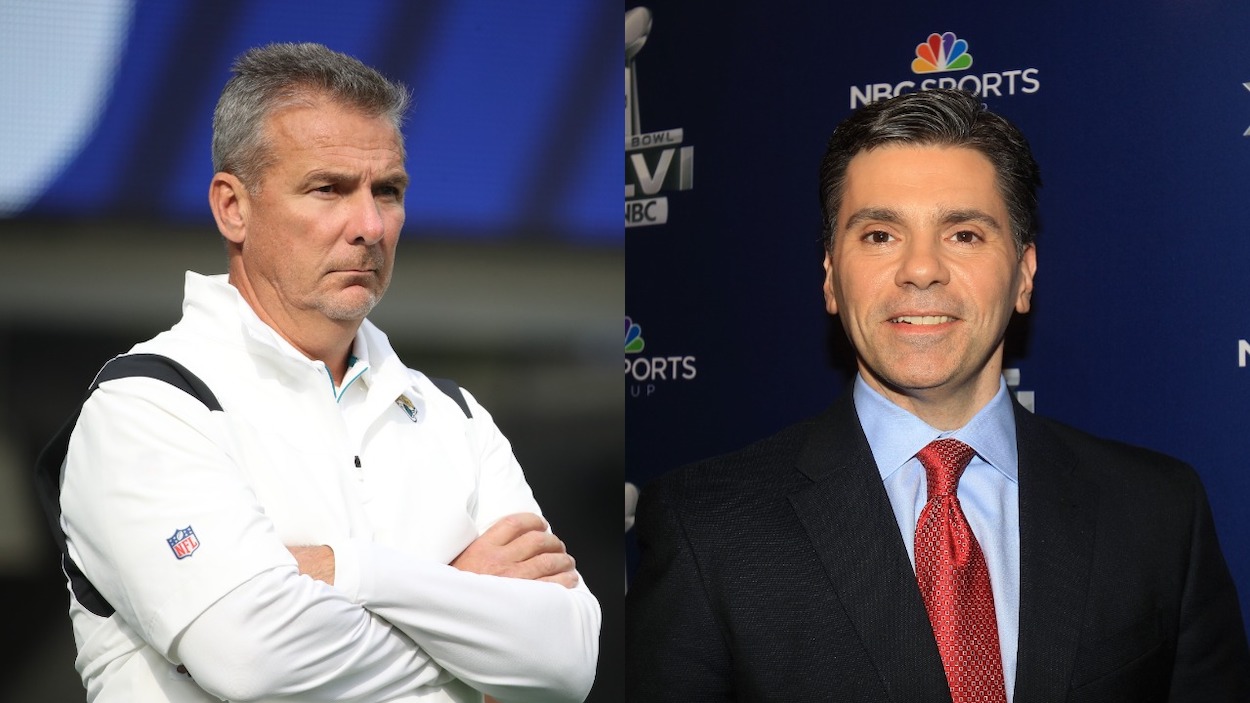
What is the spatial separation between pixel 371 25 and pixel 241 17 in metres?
0.30

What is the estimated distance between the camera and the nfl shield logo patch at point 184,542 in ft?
6.68

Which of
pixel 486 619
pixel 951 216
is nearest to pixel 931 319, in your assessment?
pixel 951 216

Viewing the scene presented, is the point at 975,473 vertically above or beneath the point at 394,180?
beneath

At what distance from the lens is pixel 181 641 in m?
2.03

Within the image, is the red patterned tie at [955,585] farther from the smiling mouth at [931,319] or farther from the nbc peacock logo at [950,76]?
the nbc peacock logo at [950,76]

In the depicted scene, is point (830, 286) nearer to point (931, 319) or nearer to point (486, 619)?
point (931, 319)

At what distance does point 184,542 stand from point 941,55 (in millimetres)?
2292

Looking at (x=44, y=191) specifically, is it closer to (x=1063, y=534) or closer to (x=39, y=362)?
(x=39, y=362)

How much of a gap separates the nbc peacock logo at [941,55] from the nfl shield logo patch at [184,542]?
2.25 m

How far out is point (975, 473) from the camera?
2.35 meters

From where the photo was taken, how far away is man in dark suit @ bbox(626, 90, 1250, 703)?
219cm

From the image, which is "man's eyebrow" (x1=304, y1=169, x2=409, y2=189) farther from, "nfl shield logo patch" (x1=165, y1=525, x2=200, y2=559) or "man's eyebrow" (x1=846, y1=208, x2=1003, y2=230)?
"man's eyebrow" (x1=846, y1=208, x2=1003, y2=230)

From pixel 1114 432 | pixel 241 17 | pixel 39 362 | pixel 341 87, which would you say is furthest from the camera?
pixel 1114 432

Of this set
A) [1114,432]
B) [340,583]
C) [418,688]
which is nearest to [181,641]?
[340,583]
